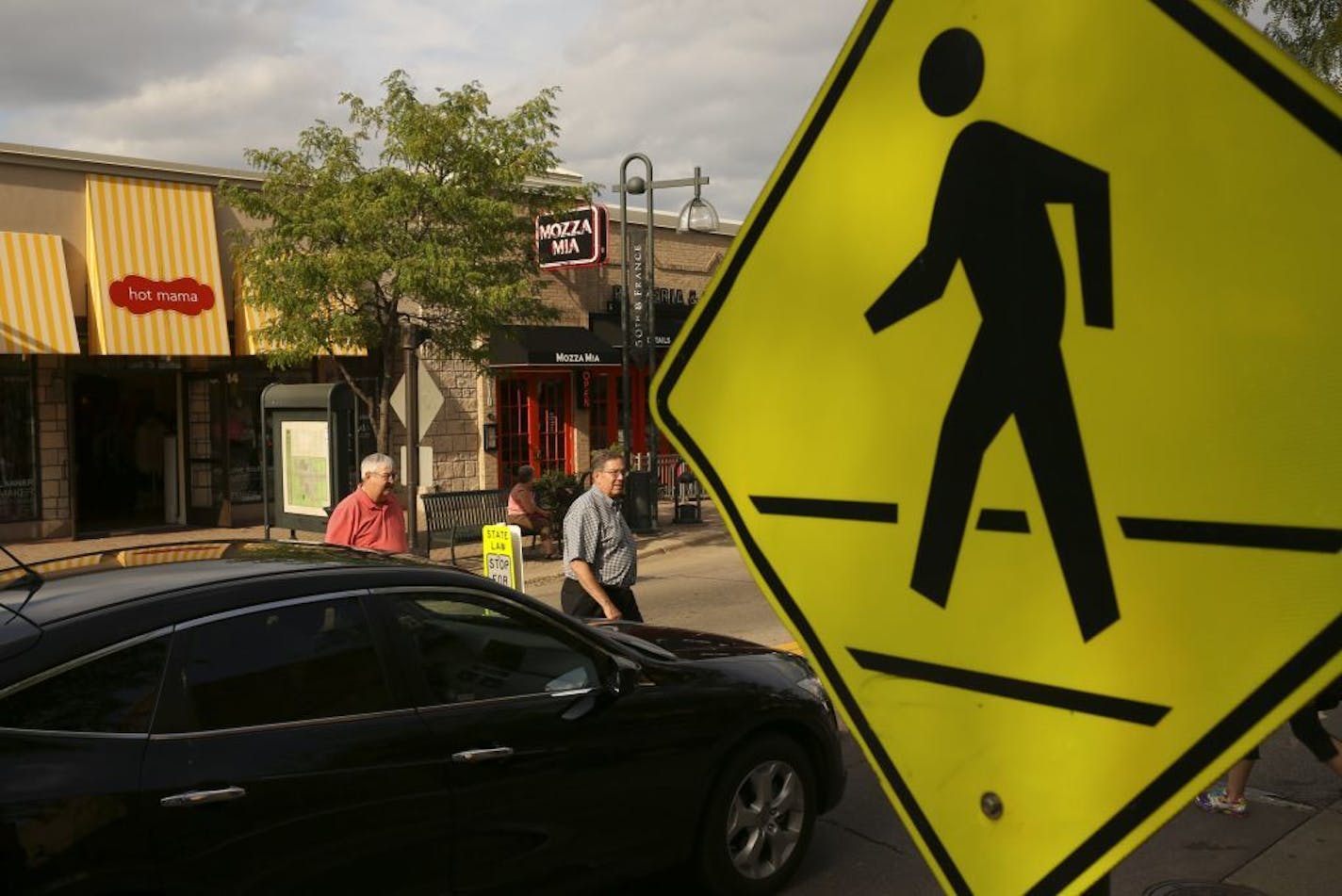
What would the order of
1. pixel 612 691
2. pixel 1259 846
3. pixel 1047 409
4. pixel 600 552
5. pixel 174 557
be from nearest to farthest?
1. pixel 1047 409
2. pixel 174 557
3. pixel 612 691
4. pixel 1259 846
5. pixel 600 552

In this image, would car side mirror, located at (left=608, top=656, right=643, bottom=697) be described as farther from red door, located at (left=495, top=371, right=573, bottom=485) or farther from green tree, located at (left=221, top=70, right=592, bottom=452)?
red door, located at (left=495, top=371, right=573, bottom=485)

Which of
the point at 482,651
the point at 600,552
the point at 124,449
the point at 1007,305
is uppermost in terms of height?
the point at 1007,305

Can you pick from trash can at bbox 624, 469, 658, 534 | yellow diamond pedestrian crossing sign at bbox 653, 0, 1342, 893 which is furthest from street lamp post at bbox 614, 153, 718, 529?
yellow diamond pedestrian crossing sign at bbox 653, 0, 1342, 893

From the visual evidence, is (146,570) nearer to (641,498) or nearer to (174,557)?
(174,557)

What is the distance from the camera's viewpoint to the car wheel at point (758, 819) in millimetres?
5113

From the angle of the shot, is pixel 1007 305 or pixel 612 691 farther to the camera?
pixel 612 691

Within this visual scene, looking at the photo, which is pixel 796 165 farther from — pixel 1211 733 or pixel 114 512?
pixel 114 512

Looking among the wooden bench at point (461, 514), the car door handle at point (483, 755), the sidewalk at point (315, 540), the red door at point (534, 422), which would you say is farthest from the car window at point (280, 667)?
the red door at point (534, 422)

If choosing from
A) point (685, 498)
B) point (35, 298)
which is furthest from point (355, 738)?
point (685, 498)

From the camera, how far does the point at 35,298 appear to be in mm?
16422

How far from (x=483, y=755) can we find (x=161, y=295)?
15.3m

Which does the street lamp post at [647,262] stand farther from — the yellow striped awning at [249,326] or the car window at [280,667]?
the car window at [280,667]

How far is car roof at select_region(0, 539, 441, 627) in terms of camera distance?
12.9ft

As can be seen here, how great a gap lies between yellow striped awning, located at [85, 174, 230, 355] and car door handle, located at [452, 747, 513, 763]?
48.3ft
